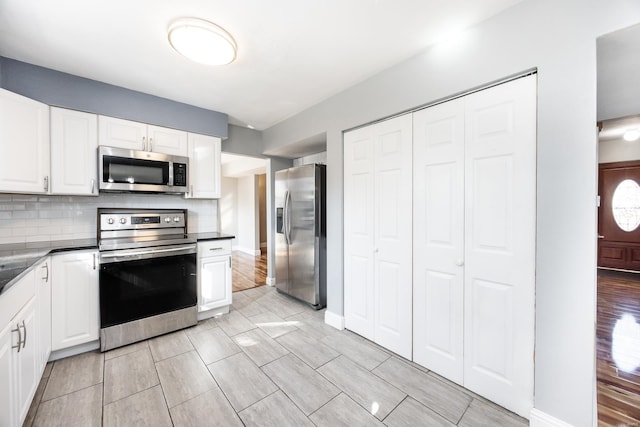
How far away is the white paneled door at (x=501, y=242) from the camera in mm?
1483

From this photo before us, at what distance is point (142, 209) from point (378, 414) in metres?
3.03

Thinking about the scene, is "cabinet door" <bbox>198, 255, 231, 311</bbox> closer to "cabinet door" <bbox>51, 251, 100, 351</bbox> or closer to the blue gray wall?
"cabinet door" <bbox>51, 251, 100, 351</bbox>

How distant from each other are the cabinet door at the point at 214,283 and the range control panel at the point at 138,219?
70cm

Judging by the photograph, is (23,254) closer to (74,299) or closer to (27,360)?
(74,299)

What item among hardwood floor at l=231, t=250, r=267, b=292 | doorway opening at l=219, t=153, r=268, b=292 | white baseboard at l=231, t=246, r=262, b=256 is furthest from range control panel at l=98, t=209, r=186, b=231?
white baseboard at l=231, t=246, r=262, b=256

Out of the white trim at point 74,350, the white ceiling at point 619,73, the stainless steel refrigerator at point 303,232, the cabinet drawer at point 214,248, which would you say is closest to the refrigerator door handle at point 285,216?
the stainless steel refrigerator at point 303,232

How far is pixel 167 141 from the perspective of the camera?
9.30ft

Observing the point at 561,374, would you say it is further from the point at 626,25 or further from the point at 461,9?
the point at 461,9

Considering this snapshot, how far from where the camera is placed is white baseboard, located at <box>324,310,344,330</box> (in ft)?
8.69

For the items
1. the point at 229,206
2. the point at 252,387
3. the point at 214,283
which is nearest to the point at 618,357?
the point at 252,387

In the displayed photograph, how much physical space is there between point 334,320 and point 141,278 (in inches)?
78.0

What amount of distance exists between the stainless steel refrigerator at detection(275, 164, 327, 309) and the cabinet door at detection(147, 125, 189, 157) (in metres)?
1.26

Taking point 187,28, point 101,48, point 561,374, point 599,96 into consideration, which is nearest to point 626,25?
point 599,96

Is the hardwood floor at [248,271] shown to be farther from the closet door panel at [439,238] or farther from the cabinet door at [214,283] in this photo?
the closet door panel at [439,238]
